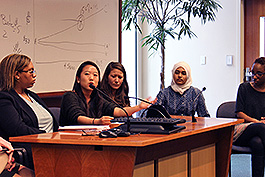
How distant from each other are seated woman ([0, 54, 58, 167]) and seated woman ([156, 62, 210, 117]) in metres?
1.51

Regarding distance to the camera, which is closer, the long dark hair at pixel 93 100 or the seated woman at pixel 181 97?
the long dark hair at pixel 93 100

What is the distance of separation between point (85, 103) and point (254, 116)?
165 centimetres

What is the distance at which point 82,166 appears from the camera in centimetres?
232

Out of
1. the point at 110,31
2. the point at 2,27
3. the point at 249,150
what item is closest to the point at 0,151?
the point at 2,27

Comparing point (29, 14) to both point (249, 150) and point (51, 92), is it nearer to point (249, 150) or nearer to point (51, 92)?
point (51, 92)

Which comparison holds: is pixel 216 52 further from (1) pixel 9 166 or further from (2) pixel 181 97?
(1) pixel 9 166

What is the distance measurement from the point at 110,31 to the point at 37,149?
2.86 metres

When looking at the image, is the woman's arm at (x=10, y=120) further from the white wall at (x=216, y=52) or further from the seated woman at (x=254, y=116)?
the white wall at (x=216, y=52)

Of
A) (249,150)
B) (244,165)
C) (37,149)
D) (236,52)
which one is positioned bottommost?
(244,165)

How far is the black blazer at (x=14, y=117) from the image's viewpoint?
2.76m

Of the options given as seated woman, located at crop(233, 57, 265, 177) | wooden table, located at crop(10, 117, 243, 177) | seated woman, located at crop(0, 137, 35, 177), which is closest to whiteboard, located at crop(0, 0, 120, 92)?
seated woman, located at crop(0, 137, 35, 177)

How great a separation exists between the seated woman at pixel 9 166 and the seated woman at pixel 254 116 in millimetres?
1982

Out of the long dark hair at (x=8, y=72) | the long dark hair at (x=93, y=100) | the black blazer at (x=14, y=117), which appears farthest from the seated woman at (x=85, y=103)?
the long dark hair at (x=8, y=72)

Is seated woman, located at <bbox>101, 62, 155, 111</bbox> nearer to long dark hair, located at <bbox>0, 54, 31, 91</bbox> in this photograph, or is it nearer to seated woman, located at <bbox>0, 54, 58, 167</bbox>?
seated woman, located at <bbox>0, 54, 58, 167</bbox>
